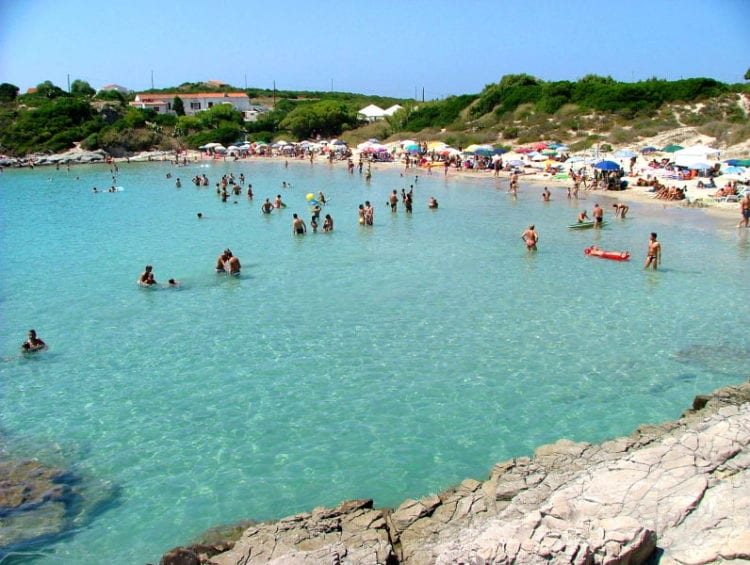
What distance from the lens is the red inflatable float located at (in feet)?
63.0

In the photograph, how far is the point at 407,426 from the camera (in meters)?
9.69

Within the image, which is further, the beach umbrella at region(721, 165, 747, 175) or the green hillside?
the green hillside

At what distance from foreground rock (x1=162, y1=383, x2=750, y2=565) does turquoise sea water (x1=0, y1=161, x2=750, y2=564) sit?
96 cm

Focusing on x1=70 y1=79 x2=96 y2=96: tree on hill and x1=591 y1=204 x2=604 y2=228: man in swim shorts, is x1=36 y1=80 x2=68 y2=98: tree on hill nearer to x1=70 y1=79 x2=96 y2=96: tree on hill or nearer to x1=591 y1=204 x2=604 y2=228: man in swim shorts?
x1=70 y1=79 x2=96 y2=96: tree on hill

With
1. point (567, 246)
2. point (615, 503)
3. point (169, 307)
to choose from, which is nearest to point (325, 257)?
point (169, 307)

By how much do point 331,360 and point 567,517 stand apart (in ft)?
21.8

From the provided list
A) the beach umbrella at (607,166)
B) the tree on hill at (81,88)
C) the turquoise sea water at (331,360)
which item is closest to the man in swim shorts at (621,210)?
the turquoise sea water at (331,360)

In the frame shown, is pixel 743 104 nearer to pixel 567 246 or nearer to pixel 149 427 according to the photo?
pixel 567 246

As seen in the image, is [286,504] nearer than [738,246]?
Yes

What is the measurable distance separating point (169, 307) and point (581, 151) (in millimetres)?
36488

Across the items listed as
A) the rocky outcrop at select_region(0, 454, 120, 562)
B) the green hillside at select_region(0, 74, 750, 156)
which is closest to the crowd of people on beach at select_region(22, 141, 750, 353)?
the rocky outcrop at select_region(0, 454, 120, 562)

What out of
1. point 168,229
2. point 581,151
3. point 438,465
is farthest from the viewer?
point 581,151

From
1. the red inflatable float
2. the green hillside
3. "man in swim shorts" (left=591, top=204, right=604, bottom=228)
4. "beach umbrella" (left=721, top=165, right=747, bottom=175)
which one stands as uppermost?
the green hillside

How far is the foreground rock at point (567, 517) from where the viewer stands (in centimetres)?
555
